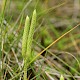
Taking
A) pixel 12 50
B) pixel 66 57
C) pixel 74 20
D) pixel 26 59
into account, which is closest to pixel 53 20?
pixel 74 20

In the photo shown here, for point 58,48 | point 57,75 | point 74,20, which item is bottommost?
point 57,75

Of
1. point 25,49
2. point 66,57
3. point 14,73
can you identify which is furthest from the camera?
point 66,57

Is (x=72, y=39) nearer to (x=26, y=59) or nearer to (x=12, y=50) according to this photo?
(x=12, y=50)

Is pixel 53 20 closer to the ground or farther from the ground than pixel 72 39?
farther from the ground

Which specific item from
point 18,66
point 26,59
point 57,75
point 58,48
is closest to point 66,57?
point 58,48

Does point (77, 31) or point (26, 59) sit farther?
point (77, 31)

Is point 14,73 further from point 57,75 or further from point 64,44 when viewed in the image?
point 64,44

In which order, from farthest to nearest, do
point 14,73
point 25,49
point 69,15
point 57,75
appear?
point 69,15, point 57,75, point 14,73, point 25,49
